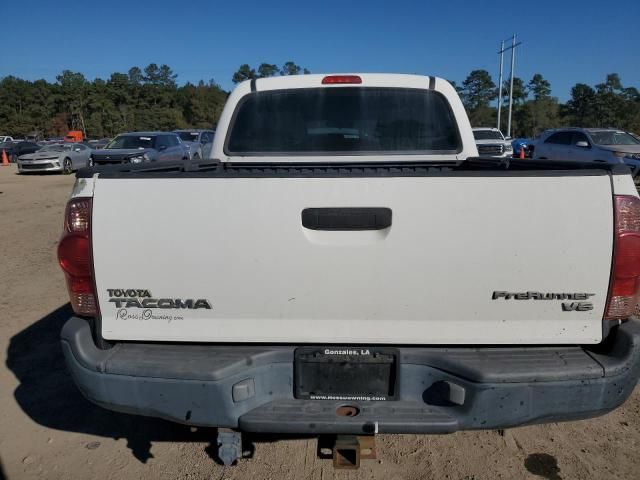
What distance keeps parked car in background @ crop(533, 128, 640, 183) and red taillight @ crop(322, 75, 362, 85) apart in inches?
512

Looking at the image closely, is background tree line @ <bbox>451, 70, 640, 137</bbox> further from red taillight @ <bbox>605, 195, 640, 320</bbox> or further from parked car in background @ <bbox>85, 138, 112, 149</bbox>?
red taillight @ <bbox>605, 195, 640, 320</bbox>

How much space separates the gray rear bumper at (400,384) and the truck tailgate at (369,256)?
0.10 metres

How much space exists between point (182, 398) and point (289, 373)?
1.52 ft

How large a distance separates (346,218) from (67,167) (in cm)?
2575

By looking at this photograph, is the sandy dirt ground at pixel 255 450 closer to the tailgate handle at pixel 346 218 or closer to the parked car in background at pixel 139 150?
the tailgate handle at pixel 346 218

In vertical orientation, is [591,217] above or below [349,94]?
below

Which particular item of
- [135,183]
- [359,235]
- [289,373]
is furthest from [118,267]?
[359,235]

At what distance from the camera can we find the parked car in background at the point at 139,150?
17.1m

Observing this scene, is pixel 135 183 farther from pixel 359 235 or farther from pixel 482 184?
pixel 482 184

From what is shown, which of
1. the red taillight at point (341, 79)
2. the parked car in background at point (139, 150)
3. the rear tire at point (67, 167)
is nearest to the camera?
the red taillight at point (341, 79)

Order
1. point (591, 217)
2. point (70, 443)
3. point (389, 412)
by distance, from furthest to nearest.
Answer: point (70, 443), point (389, 412), point (591, 217)

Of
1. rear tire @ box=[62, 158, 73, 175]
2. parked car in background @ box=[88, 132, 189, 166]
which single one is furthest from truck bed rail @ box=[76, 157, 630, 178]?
rear tire @ box=[62, 158, 73, 175]

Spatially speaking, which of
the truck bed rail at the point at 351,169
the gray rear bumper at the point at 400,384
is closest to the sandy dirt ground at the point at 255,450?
the gray rear bumper at the point at 400,384

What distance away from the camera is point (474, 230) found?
1.93m
